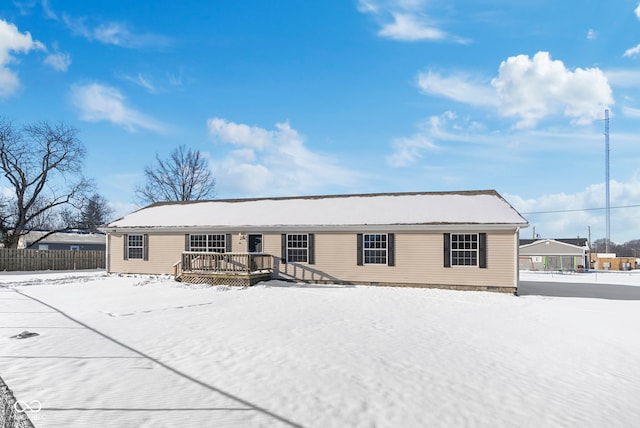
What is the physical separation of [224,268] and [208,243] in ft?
8.77

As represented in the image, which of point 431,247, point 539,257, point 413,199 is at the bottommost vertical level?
point 539,257

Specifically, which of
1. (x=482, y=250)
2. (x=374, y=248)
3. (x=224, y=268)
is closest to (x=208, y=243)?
(x=224, y=268)

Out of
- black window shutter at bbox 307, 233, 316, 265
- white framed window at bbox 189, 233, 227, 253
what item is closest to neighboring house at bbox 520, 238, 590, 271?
black window shutter at bbox 307, 233, 316, 265

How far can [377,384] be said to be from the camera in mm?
5848

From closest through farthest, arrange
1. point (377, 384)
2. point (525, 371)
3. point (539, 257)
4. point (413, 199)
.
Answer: point (377, 384) < point (525, 371) < point (413, 199) < point (539, 257)

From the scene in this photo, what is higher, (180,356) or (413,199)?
(413,199)

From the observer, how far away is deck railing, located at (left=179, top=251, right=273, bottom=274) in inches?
744

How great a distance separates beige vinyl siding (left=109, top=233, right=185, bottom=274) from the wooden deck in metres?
1.68

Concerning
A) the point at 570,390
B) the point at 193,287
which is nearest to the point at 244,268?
the point at 193,287

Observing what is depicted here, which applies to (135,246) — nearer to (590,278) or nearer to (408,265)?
(408,265)

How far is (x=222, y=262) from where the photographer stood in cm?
1984

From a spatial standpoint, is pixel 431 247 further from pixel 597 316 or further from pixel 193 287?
pixel 193 287

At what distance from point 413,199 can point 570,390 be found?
16.2 meters

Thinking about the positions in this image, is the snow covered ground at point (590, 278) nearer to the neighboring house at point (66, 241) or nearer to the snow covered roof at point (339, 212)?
the snow covered roof at point (339, 212)
